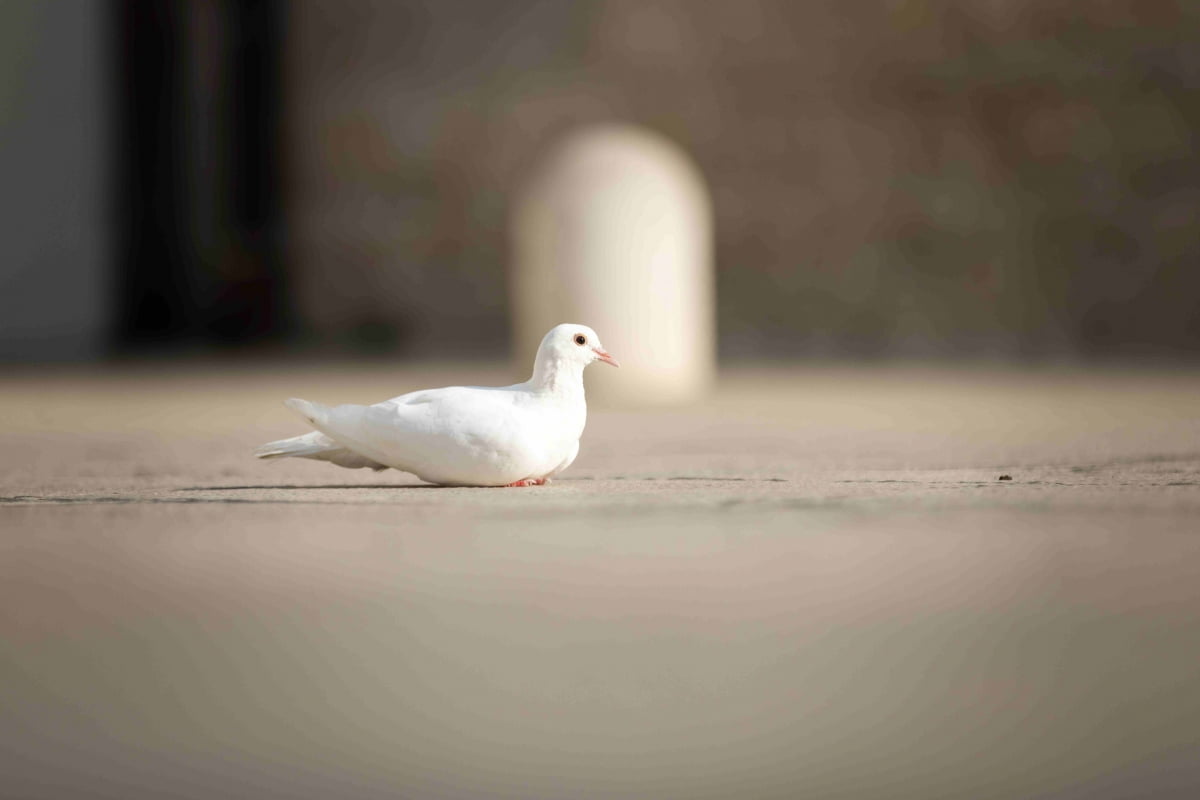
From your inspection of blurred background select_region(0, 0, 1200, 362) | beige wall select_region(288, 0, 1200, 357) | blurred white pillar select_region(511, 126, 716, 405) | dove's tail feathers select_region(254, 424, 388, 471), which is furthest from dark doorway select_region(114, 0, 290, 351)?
dove's tail feathers select_region(254, 424, 388, 471)

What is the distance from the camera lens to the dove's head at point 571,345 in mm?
2525

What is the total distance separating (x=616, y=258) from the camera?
Result: 5.25 metres

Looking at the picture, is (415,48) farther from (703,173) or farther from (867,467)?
(867,467)

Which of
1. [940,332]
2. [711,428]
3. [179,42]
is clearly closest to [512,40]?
[179,42]

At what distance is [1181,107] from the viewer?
319 inches

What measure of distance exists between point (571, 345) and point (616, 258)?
2.74 meters

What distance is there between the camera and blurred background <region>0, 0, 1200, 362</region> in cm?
823

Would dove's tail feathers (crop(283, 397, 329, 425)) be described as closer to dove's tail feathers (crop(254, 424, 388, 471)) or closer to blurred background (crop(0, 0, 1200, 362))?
dove's tail feathers (crop(254, 424, 388, 471))

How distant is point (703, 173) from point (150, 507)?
6448 millimetres

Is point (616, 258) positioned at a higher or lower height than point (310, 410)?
higher

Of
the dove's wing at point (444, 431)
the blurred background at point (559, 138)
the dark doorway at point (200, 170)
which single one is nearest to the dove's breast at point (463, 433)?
the dove's wing at point (444, 431)

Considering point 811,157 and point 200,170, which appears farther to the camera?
point 200,170

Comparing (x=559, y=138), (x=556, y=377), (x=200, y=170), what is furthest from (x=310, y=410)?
(x=200, y=170)

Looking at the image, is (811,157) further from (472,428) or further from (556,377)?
(472,428)
